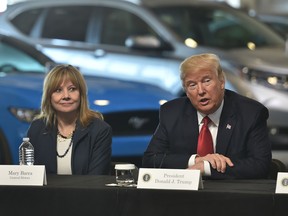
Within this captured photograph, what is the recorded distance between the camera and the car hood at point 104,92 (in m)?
11.1

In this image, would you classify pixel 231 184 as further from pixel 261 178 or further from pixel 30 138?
pixel 30 138

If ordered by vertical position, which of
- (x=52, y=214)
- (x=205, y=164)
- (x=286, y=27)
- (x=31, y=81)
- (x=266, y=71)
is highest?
(x=286, y=27)

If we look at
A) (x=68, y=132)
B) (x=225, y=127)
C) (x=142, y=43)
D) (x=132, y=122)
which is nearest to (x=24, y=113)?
(x=132, y=122)

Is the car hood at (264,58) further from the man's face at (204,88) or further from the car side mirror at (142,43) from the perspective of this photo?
the man's face at (204,88)

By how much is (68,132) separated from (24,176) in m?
1.25

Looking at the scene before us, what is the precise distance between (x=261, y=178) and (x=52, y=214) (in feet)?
4.65

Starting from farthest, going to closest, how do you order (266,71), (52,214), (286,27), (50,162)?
1. (286,27)
2. (266,71)
3. (50,162)
4. (52,214)

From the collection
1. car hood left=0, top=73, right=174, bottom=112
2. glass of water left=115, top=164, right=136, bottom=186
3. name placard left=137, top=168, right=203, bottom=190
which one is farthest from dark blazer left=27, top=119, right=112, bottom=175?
car hood left=0, top=73, right=174, bottom=112

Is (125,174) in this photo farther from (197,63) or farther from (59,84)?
(59,84)

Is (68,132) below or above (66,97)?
below

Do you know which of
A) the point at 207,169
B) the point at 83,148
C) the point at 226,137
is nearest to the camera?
the point at 207,169

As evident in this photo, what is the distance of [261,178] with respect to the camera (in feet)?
24.0

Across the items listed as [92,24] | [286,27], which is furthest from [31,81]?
[286,27]

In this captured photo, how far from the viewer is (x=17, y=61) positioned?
12398 millimetres
